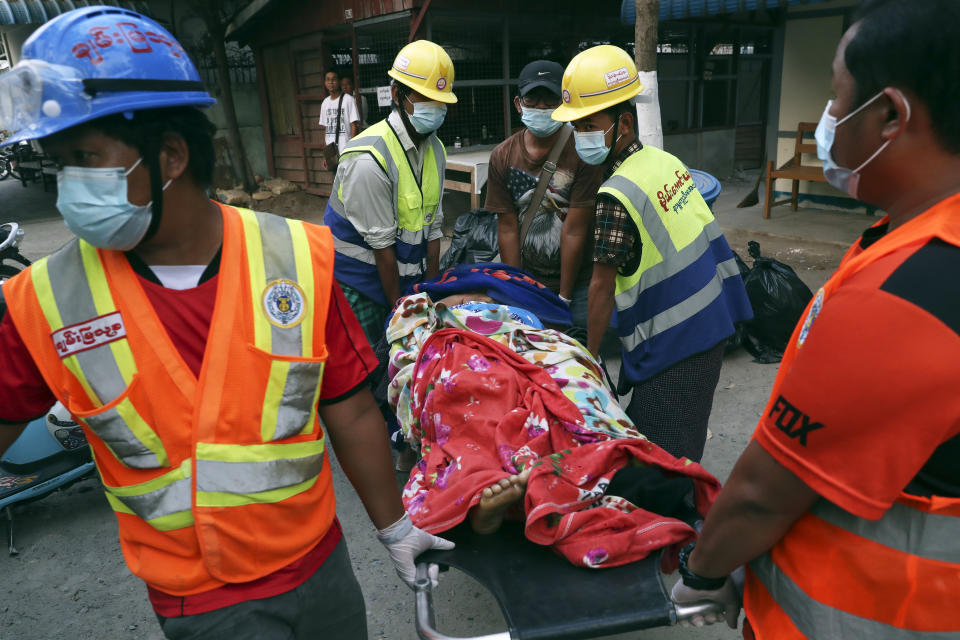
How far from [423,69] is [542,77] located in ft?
2.08

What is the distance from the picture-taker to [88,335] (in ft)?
3.66

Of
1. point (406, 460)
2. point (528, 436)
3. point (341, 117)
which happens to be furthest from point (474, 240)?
point (341, 117)

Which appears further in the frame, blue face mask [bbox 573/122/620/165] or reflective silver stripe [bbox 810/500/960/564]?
blue face mask [bbox 573/122/620/165]

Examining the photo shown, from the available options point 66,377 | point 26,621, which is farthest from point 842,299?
point 26,621

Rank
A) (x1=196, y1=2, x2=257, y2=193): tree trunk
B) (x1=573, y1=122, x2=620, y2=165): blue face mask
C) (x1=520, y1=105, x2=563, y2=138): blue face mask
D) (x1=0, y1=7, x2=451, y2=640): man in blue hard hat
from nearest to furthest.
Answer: (x1=0, y1=7, x2=451, y2=640): man in blue hard hat, (x1=573, y1=122, x2=620, y2=165): blue face mask, (x1=520, y1=105, x2=563, y2=138): blue face mask, (x1=196, y1=2, x2=257, y2=193): tree trunk

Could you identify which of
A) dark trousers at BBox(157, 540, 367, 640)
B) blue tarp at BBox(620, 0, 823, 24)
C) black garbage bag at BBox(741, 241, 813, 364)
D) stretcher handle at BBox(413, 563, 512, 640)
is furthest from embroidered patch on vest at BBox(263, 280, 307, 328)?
blue tarp at BBox(620, 0, 823, 24)

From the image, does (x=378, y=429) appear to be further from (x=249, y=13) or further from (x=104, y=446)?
(x=249, y=13)

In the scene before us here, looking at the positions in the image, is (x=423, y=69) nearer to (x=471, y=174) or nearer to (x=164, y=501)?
(x=164, y=501)

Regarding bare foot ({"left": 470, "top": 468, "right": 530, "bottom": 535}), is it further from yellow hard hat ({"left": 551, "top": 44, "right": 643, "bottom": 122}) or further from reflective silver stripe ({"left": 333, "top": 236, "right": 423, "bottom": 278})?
reflective silver stripe ({"left": 333, "top": 236, "right": 423, "bottom": 278})

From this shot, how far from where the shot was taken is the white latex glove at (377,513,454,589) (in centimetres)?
157

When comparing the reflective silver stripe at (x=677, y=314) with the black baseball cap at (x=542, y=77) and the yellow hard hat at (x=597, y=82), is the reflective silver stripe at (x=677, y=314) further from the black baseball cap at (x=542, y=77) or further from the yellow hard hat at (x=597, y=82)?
the black baseball cap at (x=542, y=77)

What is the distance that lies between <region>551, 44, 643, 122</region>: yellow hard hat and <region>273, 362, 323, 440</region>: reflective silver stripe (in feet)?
5.13

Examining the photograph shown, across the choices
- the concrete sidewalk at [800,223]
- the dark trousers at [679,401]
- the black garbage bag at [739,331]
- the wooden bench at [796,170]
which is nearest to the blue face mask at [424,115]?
the dark trousers at [679,401]

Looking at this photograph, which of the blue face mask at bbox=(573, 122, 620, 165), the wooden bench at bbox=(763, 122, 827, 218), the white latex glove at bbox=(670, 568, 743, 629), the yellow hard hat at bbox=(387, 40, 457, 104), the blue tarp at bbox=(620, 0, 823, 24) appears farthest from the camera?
the wooden bench at bbox=(763, 122, 827, 218)
